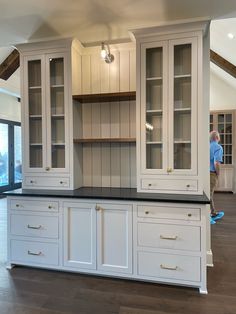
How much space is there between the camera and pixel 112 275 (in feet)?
8.04

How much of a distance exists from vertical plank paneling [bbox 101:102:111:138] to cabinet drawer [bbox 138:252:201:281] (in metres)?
1.44

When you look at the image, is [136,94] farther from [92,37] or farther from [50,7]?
[50,7]

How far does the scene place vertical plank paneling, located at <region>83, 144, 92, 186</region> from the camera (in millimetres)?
3092

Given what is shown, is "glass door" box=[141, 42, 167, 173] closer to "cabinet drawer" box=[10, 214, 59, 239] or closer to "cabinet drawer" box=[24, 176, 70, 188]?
"cabinet drawer" box=[24, 176, 70, 188]

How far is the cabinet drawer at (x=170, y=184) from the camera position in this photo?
2457 mm

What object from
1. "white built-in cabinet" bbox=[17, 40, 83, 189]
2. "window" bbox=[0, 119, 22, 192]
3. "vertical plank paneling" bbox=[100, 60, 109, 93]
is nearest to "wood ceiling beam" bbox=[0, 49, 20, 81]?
"window" bbox=[0, 119, 22, 192]

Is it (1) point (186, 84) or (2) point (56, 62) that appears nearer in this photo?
(1) point (186, 84)

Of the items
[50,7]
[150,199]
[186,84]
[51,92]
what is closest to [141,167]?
[150,199]

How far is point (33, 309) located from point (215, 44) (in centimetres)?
641

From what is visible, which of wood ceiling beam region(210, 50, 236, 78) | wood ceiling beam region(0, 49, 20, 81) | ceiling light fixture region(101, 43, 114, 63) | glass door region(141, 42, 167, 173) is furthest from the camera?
wood ceiling beam region(210, 50, 236, 78)

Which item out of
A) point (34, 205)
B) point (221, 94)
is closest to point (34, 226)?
point (34, 205)

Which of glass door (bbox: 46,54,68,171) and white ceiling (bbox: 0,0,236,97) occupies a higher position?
white ceiling (bbox: 0,0,236,97)

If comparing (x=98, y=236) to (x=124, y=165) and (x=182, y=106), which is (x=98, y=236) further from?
(x=182, y=106)

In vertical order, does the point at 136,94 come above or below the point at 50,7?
below
